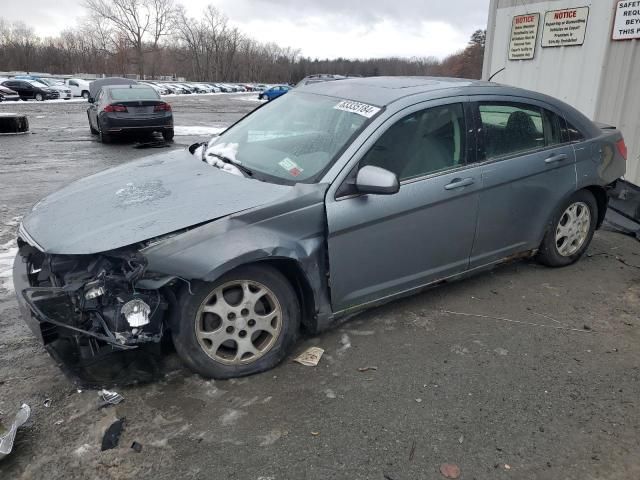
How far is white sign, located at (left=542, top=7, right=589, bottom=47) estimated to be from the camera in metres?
7.08

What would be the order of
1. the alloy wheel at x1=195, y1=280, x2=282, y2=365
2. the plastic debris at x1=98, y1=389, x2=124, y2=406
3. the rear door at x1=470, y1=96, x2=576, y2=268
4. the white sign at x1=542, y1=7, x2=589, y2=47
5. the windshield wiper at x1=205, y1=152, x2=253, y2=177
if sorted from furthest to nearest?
the white sign at x1=542, y1=7, x2=589, y2=47 < the rear door at x1=470, y1=96, x2=576, y2=268 < the windshield wiper at x1=205, y1=152, x2=253, y2=177 < the alloy wheel at x1=195, y1=280, x2=282, y2=365 < the plastic debris at x1=98, y1=389, x2=124, y2=406

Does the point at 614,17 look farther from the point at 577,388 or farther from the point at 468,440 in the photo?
the point at 468,440

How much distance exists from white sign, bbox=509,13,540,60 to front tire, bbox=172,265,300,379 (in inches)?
266

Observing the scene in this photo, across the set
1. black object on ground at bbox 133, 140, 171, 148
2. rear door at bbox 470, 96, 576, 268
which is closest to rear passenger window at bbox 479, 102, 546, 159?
rear door at bbox 470, 96, 576, 268

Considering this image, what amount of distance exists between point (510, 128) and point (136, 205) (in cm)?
282

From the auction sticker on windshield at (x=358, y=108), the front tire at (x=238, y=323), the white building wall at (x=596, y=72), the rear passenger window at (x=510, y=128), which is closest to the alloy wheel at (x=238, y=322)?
the front tire at (x=238, y=323)

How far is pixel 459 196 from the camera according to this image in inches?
141

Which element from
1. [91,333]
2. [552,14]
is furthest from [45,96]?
[91,333]

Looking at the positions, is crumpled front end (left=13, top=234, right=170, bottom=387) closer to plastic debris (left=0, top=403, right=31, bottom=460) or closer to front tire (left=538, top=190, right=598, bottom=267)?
plastic debris (left=0, top=403, right=31, bottom=460)

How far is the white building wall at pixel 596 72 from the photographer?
6.69 m

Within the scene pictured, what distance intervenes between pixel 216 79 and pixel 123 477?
113961 millimetres

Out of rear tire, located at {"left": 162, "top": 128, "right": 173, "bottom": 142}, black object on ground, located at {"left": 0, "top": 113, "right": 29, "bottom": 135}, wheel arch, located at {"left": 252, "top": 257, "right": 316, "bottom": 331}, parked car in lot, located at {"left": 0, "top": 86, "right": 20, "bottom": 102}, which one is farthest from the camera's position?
parked car in lot, located at {"left": 0, "top": 86, "right": 20, "bottom": 102}

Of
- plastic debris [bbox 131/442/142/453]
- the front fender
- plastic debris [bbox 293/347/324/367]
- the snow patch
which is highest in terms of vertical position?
the front fender

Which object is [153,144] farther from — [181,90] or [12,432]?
[181,90]
